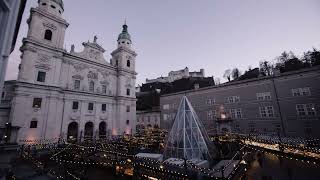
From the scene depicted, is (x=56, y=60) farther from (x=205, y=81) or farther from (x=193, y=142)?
(x=205, y=81)

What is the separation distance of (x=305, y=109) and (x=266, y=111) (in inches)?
186

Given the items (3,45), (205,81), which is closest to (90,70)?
(3,45)

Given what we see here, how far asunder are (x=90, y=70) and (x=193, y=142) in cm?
2560

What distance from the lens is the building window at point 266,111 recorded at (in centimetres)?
2529

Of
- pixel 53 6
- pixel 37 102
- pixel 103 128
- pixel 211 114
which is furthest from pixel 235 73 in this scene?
pixel 37 102

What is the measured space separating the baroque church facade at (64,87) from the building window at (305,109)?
98.2 ft

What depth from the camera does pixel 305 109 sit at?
22.8 meters

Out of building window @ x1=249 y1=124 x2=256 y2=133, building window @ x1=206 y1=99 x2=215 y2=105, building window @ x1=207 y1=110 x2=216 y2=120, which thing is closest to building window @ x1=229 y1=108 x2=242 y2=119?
building window @ x1=249 y1=124 x2=256 y2=133

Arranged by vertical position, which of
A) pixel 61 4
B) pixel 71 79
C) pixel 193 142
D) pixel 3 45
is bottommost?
pixel 193 142

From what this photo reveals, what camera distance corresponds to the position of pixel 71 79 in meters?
28.2

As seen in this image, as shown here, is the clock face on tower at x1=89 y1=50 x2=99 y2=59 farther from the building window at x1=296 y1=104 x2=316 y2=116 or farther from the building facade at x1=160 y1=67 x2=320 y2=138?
the building window at x1=296 y1=104 x2=316 y2=116

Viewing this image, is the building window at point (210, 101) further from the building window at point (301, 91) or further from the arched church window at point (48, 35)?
the arched church window at point (48, 35)

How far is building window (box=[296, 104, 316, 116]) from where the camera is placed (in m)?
22.1

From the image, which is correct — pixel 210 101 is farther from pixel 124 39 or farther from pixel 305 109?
pixel 124 39
